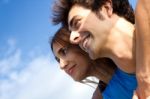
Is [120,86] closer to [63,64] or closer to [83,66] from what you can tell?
[83,66]

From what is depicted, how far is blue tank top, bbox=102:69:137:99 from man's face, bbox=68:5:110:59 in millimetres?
541

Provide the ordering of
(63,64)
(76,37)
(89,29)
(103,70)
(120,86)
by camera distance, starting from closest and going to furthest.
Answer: (89,29), (76,37), (120,86), (103,70), (63,64)

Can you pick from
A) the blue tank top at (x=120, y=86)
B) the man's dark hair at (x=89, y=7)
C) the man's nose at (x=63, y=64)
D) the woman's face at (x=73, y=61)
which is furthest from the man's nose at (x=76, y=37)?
the man's nose at (x=63, y=64)

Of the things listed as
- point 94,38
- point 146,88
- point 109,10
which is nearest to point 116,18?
point 109,10

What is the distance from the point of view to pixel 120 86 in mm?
4590

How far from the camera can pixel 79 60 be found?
16.3 feet

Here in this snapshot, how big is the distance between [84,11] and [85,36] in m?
0.35

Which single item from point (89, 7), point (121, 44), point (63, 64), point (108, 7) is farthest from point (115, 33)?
point (63, 64)

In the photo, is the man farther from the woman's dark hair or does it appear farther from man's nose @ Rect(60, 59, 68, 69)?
man's nose @ Rect(60, 59, 68, 69)

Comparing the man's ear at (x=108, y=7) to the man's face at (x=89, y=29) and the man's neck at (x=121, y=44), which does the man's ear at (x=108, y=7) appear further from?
the man's neck at (x=121, y=44)

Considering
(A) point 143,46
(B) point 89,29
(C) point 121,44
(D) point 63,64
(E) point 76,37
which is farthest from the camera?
(D) point 63,64

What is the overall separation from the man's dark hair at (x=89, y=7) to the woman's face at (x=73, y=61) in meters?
0.40

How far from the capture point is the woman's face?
4945 millimetres

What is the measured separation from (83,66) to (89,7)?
0.94 meters
